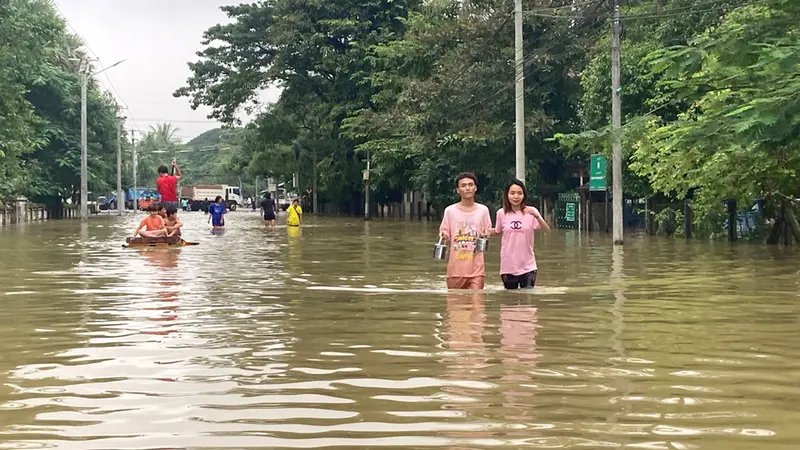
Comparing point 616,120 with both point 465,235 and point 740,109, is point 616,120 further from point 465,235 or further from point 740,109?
point 465,235

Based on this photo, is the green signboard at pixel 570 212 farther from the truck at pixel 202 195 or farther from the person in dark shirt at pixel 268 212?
the truck at pixel 202 195

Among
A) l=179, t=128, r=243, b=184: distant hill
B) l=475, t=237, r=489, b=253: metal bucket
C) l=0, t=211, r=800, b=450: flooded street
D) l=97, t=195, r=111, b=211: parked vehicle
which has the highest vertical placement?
l=179, t=128, r=243, b=184: distant hill

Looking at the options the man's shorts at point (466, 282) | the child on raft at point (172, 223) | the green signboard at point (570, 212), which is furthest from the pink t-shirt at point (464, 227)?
the green signboard at point (570, 212)

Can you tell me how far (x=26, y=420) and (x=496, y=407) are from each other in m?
2.51

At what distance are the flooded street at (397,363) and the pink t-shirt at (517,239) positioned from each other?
34cm

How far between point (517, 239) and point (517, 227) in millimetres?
158

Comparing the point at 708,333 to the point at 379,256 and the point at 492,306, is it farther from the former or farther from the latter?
the point at 379,256

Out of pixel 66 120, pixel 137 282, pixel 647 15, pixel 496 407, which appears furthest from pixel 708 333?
pixel 66 120

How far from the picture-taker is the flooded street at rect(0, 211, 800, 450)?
191 inches

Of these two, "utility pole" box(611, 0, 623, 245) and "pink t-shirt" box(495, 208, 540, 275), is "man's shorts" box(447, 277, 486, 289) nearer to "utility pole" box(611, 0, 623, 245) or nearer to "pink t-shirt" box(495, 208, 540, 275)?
"pink t-shirt" box(495, 208, 540, 275)

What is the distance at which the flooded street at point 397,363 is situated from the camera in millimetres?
4855

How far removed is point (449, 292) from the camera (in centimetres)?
1122

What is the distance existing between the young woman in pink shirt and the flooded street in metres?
0.39

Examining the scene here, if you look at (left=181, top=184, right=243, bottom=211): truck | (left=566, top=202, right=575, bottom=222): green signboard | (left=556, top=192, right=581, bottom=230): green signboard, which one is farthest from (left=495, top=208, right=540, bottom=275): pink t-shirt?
(left=181, top=184, right=243, bottom=211): truck
